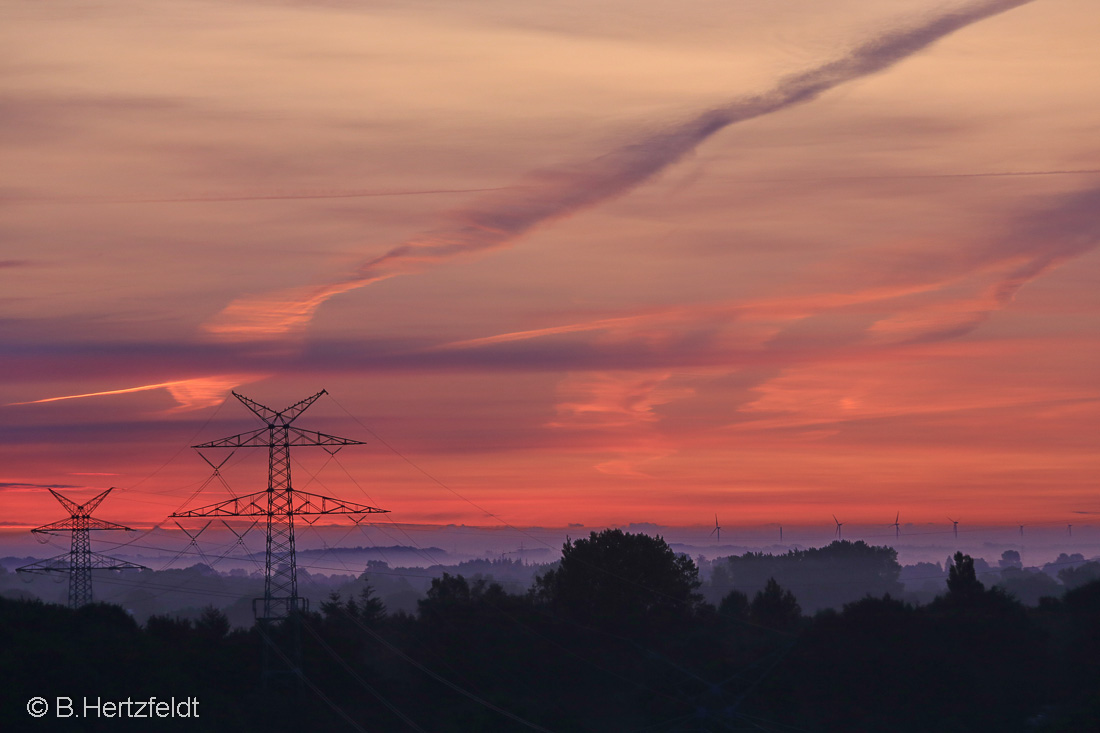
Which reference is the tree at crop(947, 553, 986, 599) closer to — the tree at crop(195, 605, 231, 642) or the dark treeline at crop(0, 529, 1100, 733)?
the dark treeline at crop(0, 529, 1100, 733)

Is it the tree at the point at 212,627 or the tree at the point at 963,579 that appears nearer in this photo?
the tree at the point at 212,627

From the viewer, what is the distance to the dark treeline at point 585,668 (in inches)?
4749

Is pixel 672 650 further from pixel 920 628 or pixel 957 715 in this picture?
pixel 957 715

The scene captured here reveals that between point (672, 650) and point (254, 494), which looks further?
point (672, 650)

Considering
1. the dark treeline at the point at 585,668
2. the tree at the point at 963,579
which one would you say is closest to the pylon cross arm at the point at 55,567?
the dark treeline at the point at 585,668

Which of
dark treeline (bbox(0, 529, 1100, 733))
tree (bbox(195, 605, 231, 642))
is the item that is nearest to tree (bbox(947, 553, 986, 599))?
dark treeline (bbox(0, 529, 1100, 733))

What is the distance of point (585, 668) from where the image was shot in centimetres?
16912

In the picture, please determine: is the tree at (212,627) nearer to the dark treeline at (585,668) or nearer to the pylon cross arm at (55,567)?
the dark treeline at (585,668)

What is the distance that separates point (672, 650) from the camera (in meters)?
184

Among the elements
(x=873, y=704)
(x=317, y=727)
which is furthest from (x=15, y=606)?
(x=873, y=704)

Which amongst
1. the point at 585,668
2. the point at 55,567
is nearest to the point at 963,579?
the point at 585,668

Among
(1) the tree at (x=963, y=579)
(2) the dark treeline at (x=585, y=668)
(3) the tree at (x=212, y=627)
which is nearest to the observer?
(2) the dark treeline at (x=585, y=668)

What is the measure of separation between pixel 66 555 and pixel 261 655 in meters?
41.7

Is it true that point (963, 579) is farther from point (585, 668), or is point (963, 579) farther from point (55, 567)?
point (55, 567)
